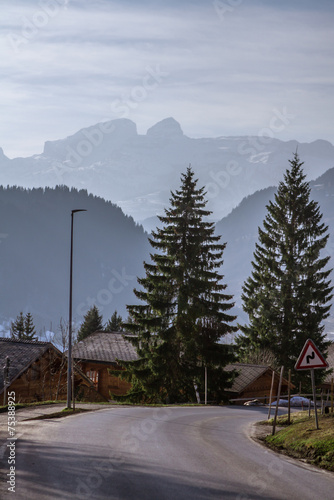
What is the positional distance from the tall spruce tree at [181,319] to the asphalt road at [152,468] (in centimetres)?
2310

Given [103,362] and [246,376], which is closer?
[246,376]

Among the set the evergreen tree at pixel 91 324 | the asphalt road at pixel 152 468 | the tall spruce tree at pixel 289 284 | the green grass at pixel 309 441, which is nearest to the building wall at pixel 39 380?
the asphalt road at pixel 152 468

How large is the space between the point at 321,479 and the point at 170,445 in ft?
14.2

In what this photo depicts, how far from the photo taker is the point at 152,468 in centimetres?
1173

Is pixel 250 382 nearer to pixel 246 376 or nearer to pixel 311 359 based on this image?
pixel 246 376

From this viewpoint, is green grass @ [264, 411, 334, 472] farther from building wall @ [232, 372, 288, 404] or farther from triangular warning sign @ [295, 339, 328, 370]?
building wall @ [232, 372, 288, 404]

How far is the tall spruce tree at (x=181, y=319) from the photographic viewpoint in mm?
41500

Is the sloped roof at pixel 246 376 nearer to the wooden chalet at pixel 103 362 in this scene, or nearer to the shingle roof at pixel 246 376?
the shingle roof at pixel 246 376

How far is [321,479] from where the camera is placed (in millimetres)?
11703

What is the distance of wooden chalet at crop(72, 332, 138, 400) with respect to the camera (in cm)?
5471

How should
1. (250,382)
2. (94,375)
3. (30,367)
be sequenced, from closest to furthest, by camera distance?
(30,367)
(250,382)
(94,375)

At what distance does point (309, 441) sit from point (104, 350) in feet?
142

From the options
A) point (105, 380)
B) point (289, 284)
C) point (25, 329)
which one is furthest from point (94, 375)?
point (25, 329)

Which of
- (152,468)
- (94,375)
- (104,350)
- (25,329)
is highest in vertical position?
(25,329)
